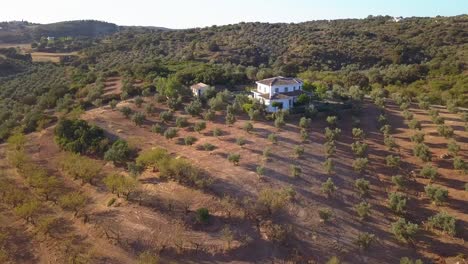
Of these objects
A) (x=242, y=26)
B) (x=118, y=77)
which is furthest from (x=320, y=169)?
(x=242, y=26)

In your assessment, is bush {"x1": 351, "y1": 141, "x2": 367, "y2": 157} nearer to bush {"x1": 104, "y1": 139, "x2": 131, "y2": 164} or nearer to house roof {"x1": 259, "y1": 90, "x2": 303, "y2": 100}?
house roof {"x1": 259, "y1": 90, "x2": 303, "y2": 100}

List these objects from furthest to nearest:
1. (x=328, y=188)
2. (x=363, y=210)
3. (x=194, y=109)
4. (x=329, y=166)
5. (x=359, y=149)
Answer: (x=194, y=109)
(x=359, y=149)
(x=329, y=166)
(x=328, y=188)
(x=363, y=210)

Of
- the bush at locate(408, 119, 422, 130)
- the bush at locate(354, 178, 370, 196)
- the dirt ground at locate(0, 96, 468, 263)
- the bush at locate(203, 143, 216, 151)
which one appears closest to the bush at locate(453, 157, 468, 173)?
the dirt ground at locate(0, 96, 468, 263)

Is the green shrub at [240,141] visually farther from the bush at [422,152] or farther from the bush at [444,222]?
the bush at [444,222]

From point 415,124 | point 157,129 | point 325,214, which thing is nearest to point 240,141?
point 157,129

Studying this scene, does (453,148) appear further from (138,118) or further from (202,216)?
(138,118)
